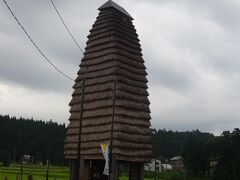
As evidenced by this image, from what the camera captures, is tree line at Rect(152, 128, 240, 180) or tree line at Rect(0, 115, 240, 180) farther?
tree line at Rect(0, 115, 240, 180)

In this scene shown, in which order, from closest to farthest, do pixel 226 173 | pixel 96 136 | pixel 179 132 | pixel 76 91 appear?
pixel 96 136
pixel 76 91
pixel 226 173
pixel 179 132

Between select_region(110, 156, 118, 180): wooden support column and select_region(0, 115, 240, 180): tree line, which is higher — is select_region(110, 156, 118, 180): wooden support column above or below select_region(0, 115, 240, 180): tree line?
below

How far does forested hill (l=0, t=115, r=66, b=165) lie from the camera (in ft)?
426

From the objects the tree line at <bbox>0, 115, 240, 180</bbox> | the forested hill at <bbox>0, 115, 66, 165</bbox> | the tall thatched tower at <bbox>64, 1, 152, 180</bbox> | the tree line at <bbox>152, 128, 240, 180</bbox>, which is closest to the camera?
the tall thatched tower at <bbox>64, 1, 152, 180</bbox>

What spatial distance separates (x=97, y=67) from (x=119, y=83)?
267cm

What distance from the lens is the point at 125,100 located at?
3083 centimetres

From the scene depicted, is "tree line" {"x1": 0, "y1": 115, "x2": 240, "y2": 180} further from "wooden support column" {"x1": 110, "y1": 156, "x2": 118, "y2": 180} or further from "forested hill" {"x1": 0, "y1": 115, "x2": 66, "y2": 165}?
"wooden support column" {"x1": 110, "y1": 156, "x2": 118, "y2": 180}

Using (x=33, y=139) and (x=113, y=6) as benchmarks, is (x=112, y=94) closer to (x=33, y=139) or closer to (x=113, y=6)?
(x=113, y=6)

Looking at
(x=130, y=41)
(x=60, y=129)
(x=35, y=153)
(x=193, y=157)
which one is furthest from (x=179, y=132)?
(x=130, y=41)

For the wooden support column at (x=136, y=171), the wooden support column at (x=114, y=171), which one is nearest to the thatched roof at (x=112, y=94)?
the wooden support column at (x=114, y=171)

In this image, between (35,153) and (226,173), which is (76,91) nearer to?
(226,173)

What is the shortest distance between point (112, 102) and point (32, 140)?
10878 centimetres

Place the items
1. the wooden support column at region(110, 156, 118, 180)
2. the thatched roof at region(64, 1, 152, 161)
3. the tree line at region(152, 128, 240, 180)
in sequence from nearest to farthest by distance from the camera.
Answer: the wooden support column at region(110, 156, 118, 180) → the thatched roof at region(64, 1, 152, 161) → the tree line at region(152, 128, 240, 180)

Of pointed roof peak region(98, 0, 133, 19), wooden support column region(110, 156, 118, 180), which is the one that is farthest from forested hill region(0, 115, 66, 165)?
wooden support column region(110, 156, 118, 180)
